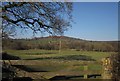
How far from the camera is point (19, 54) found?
22.1 metres

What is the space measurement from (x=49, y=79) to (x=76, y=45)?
49.5 feet

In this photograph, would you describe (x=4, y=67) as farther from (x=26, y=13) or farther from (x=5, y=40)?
(x=26, y=13)

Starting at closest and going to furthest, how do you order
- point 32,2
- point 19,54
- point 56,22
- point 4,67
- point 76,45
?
point 4,67
point 32,2
point 56,22
point 19,54
point 76,45

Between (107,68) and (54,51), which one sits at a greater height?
(54,51)

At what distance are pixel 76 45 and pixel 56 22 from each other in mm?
10649

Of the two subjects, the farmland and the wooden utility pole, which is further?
the farmland

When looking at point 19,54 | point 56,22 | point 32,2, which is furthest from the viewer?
point 19,54

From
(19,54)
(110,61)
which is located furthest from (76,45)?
(110,61)

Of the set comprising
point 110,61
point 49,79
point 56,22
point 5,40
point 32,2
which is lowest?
point 49,79

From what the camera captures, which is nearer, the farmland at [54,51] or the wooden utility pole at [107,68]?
the wooden utility pole at [107,68]

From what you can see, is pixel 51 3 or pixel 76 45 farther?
pixel 76 45

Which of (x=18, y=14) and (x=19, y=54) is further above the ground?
(x=18, y=14)

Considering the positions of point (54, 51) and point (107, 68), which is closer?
point (107, 68)

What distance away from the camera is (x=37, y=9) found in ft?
45.1
